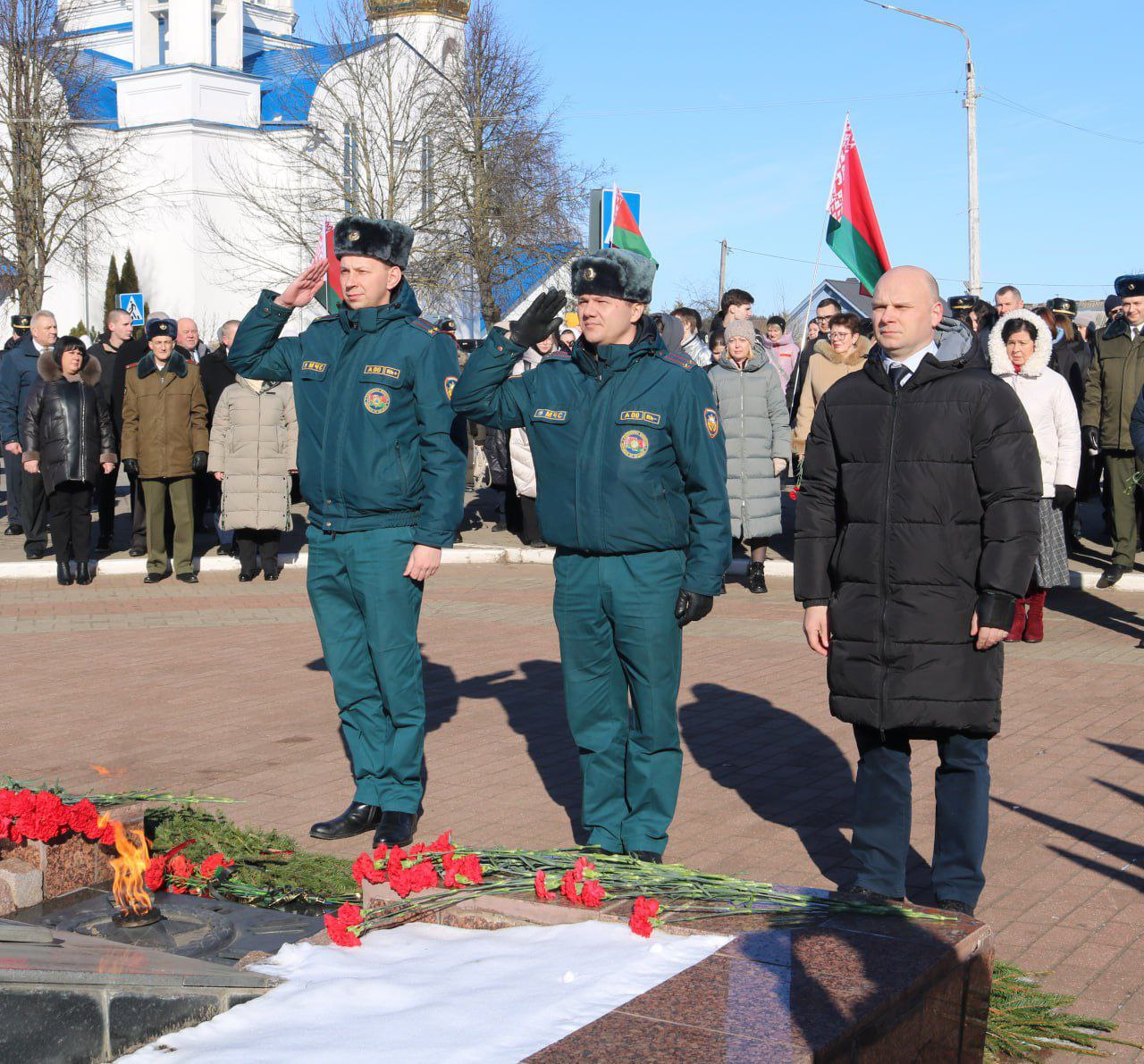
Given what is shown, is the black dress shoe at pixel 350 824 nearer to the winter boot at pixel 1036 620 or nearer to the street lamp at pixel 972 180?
the winter boot at pixel 1036 620

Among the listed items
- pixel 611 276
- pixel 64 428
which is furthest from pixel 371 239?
pixel 64 428

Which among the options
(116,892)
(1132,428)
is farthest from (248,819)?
(1132,428)

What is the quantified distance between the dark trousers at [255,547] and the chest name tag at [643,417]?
8.42 metres

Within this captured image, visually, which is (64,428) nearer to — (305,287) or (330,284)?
(330,284)

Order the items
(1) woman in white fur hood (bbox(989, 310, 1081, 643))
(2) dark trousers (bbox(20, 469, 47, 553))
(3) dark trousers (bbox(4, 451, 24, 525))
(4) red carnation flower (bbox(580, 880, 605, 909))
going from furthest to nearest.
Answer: (3) dark trousers (bbox(4, 451, 24, 525)) → (2) dark trousers (bbox(20, 469, 47, 553)) → (1) woman in white fur hood (bbox(989, 310, 1081, 643)) → (4) red carnation flower (bbox(580, 880, 605, 909))

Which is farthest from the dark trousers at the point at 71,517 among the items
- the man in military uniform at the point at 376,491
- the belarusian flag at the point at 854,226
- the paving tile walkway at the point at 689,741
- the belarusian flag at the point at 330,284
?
the man in military uniform at the point at 376,491

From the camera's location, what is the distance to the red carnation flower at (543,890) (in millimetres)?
3914

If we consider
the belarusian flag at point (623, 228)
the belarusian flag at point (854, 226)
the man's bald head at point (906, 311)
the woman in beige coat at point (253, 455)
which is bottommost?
the woman in beige coat at point (253, 455)

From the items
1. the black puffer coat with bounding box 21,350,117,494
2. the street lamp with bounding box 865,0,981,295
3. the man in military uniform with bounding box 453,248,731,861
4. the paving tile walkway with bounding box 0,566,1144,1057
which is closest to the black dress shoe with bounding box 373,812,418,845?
the paving tile walkway with bounding box 0,566,1144,1057

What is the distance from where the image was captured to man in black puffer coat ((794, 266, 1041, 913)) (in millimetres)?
4480

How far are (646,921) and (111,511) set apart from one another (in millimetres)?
11948

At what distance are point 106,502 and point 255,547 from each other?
2.08 metres

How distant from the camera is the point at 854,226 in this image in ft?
42.8

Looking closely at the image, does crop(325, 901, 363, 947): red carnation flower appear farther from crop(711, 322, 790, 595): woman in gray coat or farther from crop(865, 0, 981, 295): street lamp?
crop(865, 0, 981, 295): street lamp
